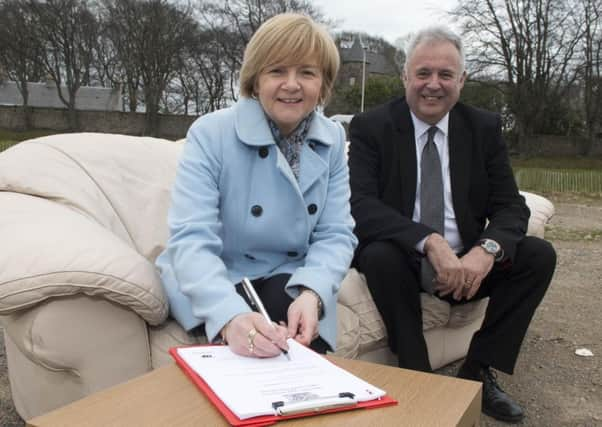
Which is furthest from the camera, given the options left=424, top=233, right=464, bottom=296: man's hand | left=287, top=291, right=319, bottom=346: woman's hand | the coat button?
left=424, top=233, right=464, bottom=296: man's hand

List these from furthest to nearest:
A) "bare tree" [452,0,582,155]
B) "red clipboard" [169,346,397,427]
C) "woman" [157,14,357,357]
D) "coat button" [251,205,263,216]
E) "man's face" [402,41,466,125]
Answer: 1. "bare tree" [452,0,582,155]
2. "man's face" [402,41,466,125]
3. "coat button" [251,205,263,216]
4. "woman" [157,14,357,357]
5. "red clipboard" [169,346,397,427]

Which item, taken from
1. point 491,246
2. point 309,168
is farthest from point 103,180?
point 491,246

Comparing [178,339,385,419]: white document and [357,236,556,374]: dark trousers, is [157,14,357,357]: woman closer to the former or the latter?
[178,339,385,419]: white document

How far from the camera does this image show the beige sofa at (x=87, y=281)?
186 centimetres

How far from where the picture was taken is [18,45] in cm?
3531

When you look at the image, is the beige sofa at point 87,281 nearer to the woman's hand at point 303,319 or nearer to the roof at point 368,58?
the woman's hand at point 303,319

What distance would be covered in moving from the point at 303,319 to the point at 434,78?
161 cm

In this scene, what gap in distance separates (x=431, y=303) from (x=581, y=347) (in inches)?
56.7

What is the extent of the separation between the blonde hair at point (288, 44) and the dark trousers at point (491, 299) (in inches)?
38.8

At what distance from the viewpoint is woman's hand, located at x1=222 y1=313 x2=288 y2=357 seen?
1.55 metres

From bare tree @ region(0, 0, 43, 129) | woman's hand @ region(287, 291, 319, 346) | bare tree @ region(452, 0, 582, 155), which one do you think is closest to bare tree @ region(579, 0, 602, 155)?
bare tree @ region(452, 0, 582, 155)

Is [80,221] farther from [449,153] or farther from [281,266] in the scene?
[449,153]

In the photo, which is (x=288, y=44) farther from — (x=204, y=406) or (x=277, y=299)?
(x=204, y=406)

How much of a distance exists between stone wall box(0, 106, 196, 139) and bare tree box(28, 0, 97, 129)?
0.91m
